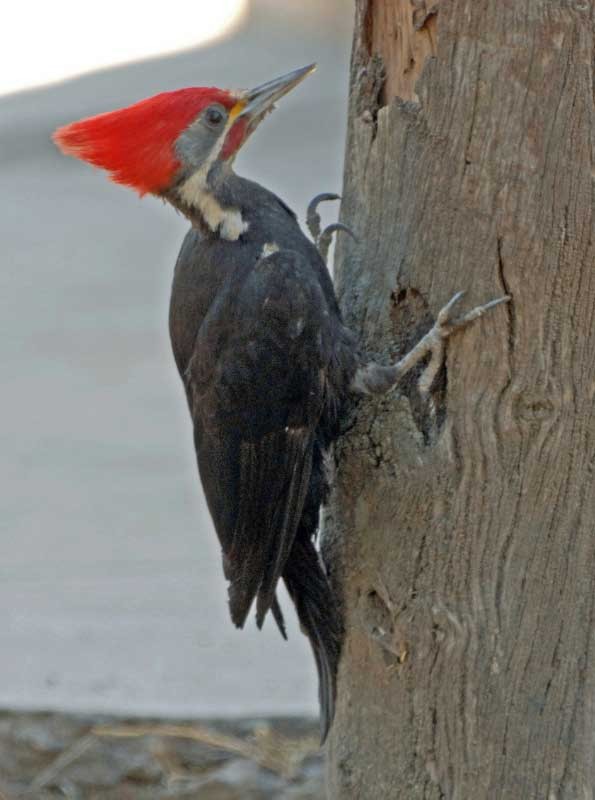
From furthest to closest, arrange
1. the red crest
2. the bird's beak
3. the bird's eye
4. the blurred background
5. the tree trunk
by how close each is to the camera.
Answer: the blurred background, the bird's beak, the bird's eye, the red crest, the tree trunk

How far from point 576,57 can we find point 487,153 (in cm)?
24

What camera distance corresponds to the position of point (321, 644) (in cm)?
302

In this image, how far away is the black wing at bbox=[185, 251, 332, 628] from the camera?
3039 millimetres

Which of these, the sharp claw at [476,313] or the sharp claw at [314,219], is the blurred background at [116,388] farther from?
the sharp claw at [476,313]

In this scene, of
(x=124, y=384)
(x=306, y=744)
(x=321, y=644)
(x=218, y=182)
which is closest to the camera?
(x=321, y=644)

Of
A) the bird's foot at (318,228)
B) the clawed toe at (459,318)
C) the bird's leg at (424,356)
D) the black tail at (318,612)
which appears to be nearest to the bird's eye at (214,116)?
the bird's foot at (318,228)

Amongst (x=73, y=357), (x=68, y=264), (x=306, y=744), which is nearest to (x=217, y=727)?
(x=306, y=744)

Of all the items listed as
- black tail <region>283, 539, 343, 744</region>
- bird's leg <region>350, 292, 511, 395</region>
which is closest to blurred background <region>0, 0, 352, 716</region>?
black tail <region>283, 539, 343, 744</region>

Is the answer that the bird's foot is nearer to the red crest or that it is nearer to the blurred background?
the red crest

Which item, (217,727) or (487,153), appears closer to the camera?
(487,153)

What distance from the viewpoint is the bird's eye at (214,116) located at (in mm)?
3154

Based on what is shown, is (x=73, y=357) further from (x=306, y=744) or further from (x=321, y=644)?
(x=321, y=644)

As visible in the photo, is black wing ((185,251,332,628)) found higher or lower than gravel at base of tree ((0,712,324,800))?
higher

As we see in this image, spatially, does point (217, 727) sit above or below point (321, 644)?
below
